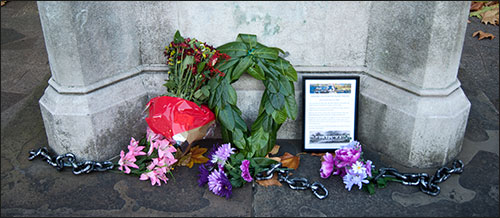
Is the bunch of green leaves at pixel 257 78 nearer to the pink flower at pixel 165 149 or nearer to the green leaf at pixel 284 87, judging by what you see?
the green leaf at pixel 284 87

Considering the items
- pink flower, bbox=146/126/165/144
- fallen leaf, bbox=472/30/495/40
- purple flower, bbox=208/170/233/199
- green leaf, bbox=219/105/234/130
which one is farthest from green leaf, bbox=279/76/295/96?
fallen leaf, bbox=472/30/495/40

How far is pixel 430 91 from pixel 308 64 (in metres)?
0.91

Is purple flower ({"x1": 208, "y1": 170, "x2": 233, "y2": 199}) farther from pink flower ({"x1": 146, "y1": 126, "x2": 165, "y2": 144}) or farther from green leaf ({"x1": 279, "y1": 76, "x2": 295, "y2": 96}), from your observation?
green leaf ({"x1": 279, "y1": 76, "x2": 295, "y2": 96})

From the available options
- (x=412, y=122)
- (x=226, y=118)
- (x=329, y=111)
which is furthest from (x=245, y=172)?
(x=412, y=122)

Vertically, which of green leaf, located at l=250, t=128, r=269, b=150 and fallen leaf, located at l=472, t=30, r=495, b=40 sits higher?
fallen leaf, located at l=472, t=30, r=495, b=40

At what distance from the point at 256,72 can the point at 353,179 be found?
1.02 meters

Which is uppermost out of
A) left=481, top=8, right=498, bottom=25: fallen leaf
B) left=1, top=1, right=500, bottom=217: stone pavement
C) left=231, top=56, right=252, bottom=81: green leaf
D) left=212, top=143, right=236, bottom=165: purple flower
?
left=231, top=56, right=252, bottom=81: green leaf

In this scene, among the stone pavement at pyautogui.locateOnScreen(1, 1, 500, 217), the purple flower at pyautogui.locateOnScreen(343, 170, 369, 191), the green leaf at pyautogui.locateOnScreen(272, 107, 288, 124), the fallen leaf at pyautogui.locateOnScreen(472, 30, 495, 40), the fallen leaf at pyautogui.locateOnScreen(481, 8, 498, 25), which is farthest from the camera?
the fallen leaf at pyautogui.locateOnScreen(481, 8, 498, 25)

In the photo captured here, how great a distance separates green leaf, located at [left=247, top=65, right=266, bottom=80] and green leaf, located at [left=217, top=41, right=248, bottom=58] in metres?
0.12

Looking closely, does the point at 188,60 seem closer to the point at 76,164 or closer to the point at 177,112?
the point at 177,112

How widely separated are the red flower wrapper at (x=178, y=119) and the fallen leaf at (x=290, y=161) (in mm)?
665

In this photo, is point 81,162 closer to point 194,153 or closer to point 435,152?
point 194,153

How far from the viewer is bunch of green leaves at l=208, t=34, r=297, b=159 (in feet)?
10.9

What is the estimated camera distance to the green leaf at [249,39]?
3371 mm
